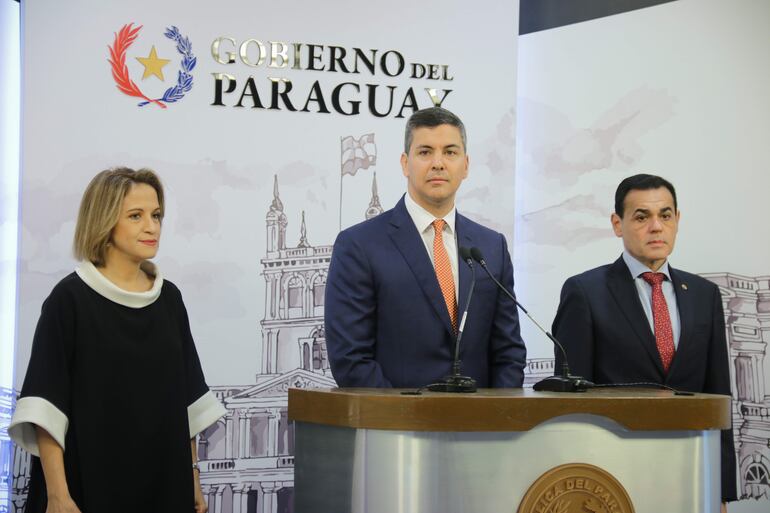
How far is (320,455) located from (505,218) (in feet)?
8.91

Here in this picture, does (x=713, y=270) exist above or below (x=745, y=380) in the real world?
above

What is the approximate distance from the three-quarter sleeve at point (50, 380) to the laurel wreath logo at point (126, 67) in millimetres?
1861

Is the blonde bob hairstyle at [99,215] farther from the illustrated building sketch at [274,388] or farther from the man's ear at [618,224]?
the man's ear at [618,224]

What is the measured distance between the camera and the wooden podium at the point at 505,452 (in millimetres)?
2221

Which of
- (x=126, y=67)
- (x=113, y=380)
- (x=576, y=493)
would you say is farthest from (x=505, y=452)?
(x=126, y=67)

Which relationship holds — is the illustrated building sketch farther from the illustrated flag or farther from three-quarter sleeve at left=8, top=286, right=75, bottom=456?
three-quarter sleeve at left=8, top=286, right=75, bottom=456

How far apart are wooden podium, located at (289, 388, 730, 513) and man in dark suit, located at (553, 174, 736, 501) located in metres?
0.83

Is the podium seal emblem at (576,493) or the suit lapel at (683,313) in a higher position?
the suit lapel at (683,313)

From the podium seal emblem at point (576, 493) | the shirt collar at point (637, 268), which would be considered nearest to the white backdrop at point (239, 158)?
the shirt collar at point (637, 268)

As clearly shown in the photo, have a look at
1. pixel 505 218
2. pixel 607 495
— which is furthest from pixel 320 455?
pixel 505 218

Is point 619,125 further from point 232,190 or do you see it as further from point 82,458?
point 82,458

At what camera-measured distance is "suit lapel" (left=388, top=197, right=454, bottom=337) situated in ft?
10.1

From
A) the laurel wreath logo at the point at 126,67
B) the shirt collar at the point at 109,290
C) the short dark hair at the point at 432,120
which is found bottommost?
the shirt collar at the point at 109,290

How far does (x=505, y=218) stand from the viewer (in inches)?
193
